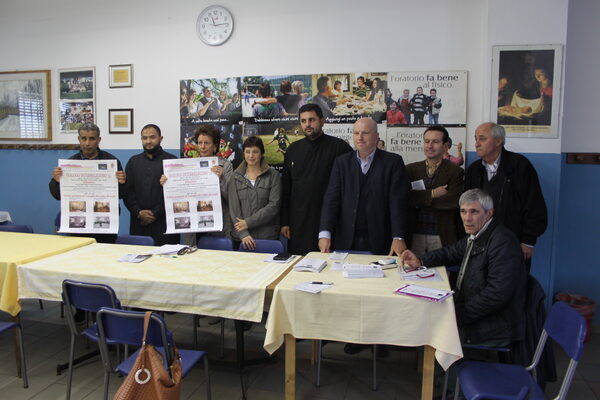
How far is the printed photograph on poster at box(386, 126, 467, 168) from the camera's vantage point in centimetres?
418

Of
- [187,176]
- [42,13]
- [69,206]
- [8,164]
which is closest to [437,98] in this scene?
[187,176]

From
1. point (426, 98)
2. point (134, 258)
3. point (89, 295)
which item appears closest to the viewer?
point (89, 295)

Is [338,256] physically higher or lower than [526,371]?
higher

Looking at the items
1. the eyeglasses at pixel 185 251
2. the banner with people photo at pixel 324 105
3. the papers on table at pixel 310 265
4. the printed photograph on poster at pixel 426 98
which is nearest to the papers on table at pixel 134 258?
the eyeglasses at pixel 185 251

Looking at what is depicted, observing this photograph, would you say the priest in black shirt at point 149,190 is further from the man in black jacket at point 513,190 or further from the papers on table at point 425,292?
the man in black jacket at point 513,190

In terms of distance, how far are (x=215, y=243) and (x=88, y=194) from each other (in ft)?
3.78

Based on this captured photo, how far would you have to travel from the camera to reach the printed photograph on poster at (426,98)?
4.17 m

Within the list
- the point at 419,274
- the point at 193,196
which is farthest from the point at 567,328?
the point at 193,196

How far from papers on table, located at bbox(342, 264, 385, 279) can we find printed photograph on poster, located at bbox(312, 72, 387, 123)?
2019mm

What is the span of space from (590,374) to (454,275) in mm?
1255

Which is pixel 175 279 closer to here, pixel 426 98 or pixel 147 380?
pixel 147 380

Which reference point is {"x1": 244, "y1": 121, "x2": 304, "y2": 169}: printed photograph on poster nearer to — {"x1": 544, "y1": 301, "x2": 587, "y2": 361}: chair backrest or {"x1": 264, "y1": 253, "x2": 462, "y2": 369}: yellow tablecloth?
{"x1": 264, "y1": 253, "x2": 462, "y2": 369}: yellow tablecloth

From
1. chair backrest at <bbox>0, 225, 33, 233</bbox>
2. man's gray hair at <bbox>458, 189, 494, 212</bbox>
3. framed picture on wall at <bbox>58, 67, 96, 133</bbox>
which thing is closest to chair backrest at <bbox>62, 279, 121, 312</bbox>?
→ man's gray hair at <bbox>458, 189, 494, 212</bbox>

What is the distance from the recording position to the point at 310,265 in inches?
111
